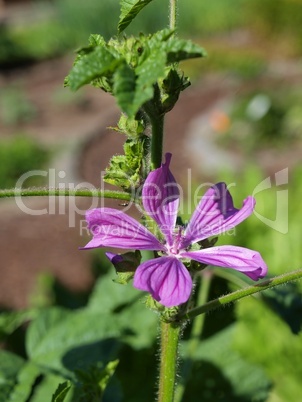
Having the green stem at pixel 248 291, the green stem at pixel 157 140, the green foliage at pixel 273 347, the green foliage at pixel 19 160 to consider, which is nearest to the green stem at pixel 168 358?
the green stem at pixel 248 291

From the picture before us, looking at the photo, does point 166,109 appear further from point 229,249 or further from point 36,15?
point 36,15

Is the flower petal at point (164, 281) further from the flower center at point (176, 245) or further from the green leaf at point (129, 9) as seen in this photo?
the green leaf at point (129, 9)

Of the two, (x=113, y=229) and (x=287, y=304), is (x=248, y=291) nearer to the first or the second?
(x=113, y=229)

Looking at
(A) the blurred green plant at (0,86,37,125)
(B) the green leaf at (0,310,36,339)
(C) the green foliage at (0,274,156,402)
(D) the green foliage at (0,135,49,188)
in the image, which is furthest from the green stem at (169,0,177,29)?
(A) the blurred green plant at (0,86,37,125)

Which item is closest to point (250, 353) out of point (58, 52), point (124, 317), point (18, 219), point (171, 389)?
point (124, 317)

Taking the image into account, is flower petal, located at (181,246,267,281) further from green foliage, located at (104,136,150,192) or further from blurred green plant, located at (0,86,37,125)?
blurred green plant, located at (0,86,37,125)

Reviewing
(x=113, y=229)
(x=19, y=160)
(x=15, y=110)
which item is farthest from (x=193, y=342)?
(x=15, y=110)
